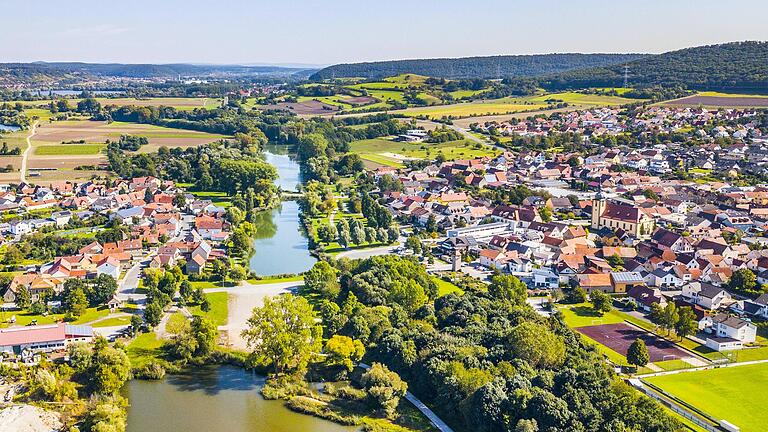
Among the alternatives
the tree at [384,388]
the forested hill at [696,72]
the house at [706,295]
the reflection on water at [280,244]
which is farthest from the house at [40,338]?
the forested hill at [696,72]

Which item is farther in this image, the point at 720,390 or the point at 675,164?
the point at 675,164

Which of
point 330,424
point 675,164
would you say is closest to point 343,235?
point 330,424

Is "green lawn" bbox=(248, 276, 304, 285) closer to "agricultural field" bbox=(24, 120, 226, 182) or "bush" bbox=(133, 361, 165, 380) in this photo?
"bush" bbox=(133, 361, 165, 380)

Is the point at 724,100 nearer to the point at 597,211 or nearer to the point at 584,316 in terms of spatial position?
the point at 597,211

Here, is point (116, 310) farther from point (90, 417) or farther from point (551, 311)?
point (551, 311)

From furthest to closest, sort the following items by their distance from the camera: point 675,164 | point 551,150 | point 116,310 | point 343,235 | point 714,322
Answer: point 551,150 < point 675,164 < point 343,235 < point 116,310 < point 714,322

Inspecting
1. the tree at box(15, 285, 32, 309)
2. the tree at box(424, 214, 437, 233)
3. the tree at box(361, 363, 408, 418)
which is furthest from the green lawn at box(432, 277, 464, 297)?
the tree at box(15, 285, 32, 309)

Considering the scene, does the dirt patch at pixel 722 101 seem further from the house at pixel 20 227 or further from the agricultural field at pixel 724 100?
the house at pixel 20 227
